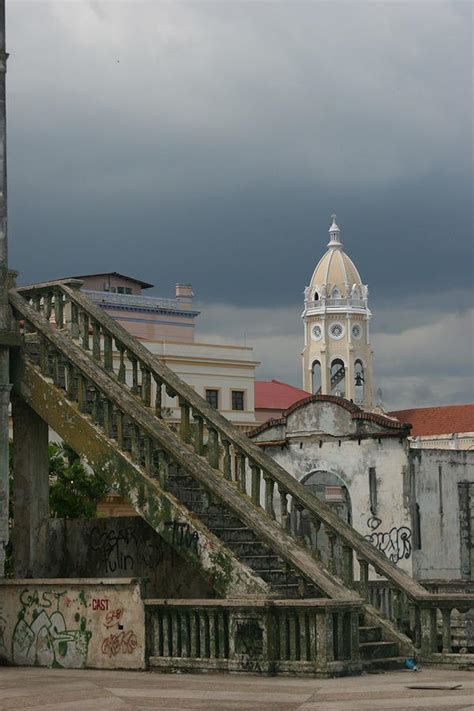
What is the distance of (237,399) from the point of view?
76.4 m

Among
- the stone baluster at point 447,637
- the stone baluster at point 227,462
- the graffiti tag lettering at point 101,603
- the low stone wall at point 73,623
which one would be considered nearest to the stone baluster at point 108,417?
the stone baluster at point 227,462

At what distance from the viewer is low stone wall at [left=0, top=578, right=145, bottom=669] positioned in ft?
55.5

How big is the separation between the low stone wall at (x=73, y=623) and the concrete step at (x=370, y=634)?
9.34 ft

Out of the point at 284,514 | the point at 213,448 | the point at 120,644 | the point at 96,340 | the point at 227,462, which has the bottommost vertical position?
the point at 120,644

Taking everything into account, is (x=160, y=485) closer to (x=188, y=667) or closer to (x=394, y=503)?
(x=188, y=667)

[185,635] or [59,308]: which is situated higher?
[59,308]

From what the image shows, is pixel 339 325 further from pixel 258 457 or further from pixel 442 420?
pixel 258 457

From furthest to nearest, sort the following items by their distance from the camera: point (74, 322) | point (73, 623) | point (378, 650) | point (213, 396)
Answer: point (213, 396)
point (74, 322)
point (73, 623)
point (378, 650)

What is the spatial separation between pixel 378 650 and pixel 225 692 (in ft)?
12.1

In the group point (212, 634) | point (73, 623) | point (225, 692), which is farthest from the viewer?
point (73, 623)

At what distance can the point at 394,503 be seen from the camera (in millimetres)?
32562

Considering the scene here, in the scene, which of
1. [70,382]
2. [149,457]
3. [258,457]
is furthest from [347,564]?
[70,382]

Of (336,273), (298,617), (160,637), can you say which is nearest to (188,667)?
(160,637)

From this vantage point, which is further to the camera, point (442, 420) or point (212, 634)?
point (442, 420)
